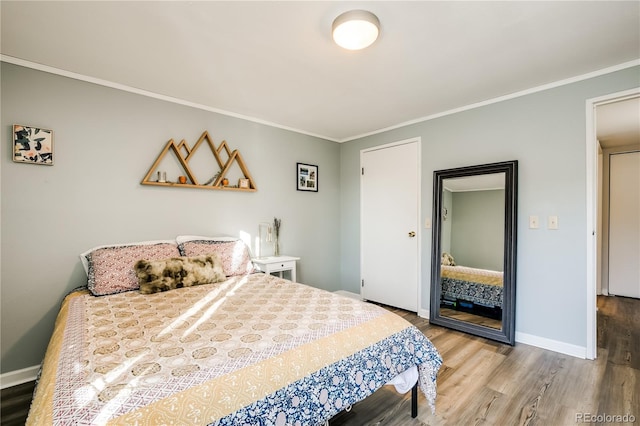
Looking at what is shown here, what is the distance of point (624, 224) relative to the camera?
441 centimetres

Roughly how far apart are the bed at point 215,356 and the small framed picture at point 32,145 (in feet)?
2.80

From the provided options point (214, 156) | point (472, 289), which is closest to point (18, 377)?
point (214, 156)

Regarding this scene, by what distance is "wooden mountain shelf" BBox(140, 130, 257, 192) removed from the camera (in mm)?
2830

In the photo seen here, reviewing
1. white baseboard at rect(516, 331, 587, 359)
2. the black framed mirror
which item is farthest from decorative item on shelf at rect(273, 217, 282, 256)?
white baseboard at rect(516, 331, 587, 359)

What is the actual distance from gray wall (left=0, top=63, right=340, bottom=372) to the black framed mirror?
7.21 ft

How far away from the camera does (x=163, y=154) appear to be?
2.85m

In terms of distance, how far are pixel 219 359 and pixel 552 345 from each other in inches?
114

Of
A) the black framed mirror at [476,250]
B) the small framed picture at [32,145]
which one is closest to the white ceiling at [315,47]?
the small framed picture at [32,145]

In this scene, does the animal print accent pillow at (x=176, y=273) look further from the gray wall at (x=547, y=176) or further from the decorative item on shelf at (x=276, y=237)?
the gray wall at (x=547, y=176)

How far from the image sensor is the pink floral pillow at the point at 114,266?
2180mm

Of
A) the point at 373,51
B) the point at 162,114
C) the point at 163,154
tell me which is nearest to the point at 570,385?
the point at 373,51

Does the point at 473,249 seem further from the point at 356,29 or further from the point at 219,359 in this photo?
→ the point at 219,359

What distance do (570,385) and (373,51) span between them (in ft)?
8.91

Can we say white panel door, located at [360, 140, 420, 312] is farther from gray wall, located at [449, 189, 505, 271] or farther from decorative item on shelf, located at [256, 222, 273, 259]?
decorative item on shelf, located at [256, 222, 273, 259]
